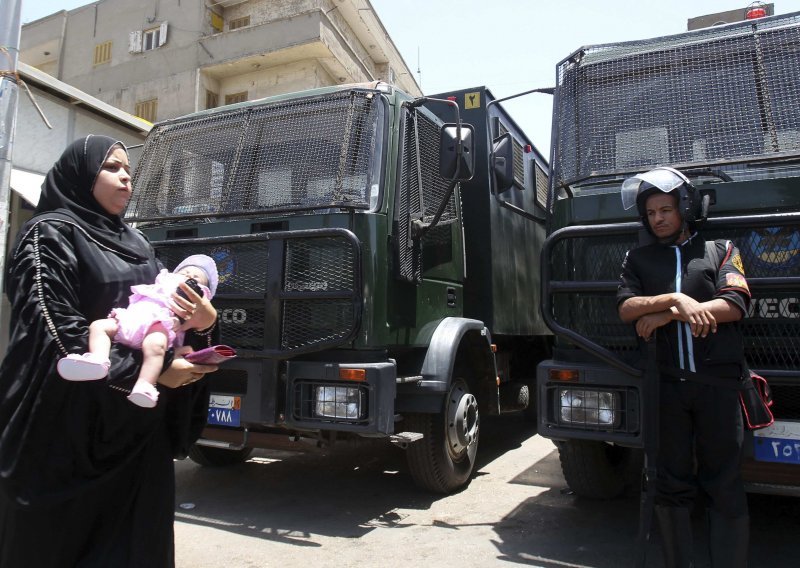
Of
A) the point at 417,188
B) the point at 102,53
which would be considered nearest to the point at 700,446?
the point at 417,188

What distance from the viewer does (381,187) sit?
3980 millimetres

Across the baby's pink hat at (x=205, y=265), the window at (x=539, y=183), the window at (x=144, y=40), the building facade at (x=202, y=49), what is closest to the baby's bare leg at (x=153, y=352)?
the baby's pink hat at (x=205, y=265)

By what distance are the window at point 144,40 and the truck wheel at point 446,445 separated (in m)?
23.4

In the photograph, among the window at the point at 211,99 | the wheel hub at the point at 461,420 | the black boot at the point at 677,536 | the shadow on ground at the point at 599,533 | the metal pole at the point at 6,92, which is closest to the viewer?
the black boot at the point at 677,536

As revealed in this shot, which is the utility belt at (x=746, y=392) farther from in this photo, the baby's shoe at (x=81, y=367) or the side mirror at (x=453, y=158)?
the baby's shoe at (x=81, y=367)

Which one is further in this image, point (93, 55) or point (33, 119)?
point (93, 55)

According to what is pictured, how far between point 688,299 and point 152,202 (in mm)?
3847

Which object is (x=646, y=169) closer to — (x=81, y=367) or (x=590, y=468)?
(x=590, y=468)

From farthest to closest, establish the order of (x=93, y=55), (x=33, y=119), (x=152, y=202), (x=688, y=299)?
(x=93, y=55) < (x=33, y=119) < (x=152, y=202) < (x=688, y=299)

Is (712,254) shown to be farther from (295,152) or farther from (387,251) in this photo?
(295,152)

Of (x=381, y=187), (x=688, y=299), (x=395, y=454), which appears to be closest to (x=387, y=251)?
(x=381, y=187)

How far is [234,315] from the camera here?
4.07 metres

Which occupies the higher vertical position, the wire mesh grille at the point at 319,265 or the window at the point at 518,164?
the window at the point at 518,164

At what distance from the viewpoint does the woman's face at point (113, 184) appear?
194 centimetres
